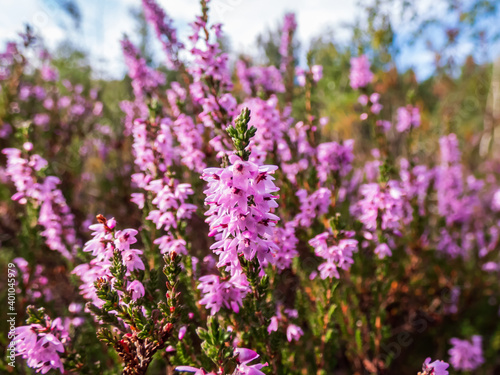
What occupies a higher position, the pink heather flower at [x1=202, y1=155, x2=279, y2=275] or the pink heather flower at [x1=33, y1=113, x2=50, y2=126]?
the pink heather flower at [x1=33, y1=113, x2=50, y2=126]

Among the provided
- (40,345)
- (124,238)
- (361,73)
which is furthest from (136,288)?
(361,73)

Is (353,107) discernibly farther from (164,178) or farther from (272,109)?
(164,178)

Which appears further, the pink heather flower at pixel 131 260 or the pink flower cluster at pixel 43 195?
the pink flower cluster at pixel 43 195

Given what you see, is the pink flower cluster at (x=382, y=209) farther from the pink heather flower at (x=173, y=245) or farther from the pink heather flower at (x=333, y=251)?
the pink heather flower at (x=173, y=245)

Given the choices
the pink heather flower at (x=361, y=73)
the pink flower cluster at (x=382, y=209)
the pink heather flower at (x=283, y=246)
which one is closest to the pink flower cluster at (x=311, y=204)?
the pink flower cluster at (x=382, y=209)

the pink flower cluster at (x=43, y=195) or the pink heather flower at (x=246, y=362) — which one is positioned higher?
the pink flower cluster at (x=43, y=195)

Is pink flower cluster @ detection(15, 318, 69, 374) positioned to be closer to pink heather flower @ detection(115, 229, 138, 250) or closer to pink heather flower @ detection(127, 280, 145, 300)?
pink heather flower @ detection(127, 280, 145, 300)

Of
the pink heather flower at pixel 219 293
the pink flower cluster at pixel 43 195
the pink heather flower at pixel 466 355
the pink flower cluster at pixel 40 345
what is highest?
the pink flower cluster at pixel 43 195

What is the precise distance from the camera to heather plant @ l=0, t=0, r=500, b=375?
1.55 meters

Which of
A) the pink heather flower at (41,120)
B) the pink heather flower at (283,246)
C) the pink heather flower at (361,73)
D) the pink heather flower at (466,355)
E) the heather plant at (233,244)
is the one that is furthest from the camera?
the pink heather flower at (41,120)

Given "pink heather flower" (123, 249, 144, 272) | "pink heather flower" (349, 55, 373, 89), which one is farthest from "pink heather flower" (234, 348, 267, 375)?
"pink heather flower" (349, 55, 373, 89)

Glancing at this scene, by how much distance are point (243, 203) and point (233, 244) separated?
0.22 m

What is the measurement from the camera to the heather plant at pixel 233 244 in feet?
5.09

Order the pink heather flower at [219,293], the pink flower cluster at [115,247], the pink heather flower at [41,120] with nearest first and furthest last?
the pink flower cluster at [115,247] → the pink heather flower at [219,293] → the pink heather flower at [41,120]
